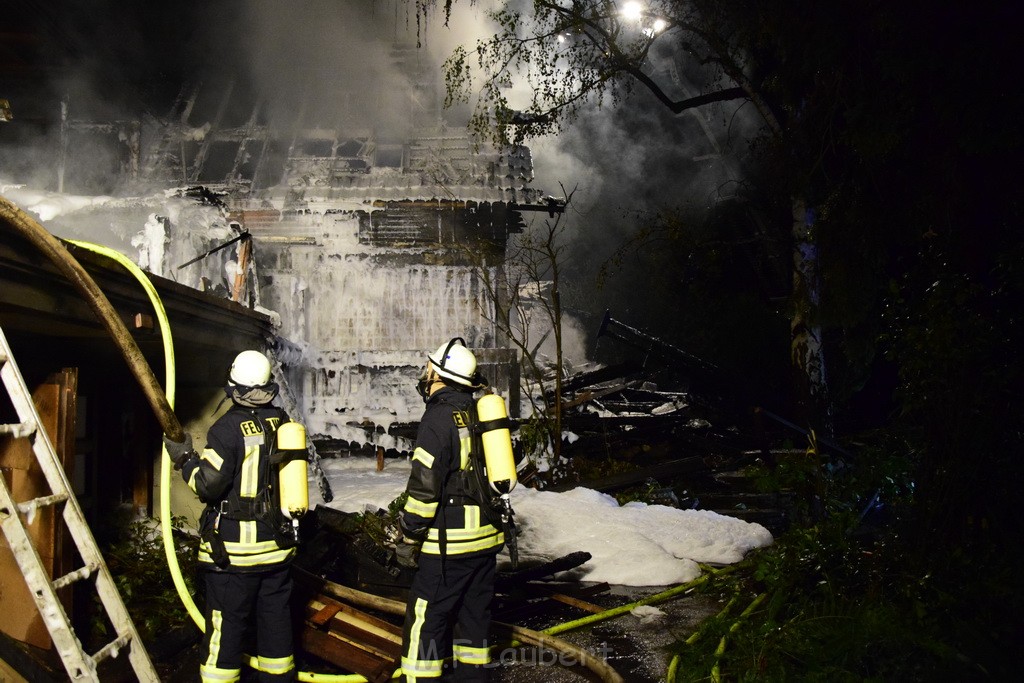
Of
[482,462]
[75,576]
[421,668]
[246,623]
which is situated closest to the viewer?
[75,576]

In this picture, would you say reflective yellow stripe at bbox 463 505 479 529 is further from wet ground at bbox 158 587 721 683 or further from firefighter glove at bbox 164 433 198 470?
firefighter glove at bbox 164 433 198 470

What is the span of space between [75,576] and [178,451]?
87 cm

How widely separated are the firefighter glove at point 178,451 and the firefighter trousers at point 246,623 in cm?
69

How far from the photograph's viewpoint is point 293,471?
4.02 metres

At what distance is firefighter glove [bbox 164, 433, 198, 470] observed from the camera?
3.87 m

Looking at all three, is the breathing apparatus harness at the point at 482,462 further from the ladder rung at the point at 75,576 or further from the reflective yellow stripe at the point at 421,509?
the ladder rung at the point at 75,576

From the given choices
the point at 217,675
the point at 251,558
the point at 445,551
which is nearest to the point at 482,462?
the point at 445,551

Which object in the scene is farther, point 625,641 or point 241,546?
point 625,641

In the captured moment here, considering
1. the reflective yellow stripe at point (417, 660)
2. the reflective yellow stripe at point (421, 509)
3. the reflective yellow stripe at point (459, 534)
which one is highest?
the reflective yellow stripe at point (421, 509)

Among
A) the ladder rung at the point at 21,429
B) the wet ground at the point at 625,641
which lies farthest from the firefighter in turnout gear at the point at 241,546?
the wet ground at the point at 625,641

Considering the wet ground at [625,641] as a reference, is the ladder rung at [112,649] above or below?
above

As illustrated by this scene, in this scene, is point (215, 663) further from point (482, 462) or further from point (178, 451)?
point (482, 462)

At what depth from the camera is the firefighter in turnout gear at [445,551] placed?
373cm

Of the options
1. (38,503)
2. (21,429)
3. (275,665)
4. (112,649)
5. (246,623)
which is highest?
(21,429)
